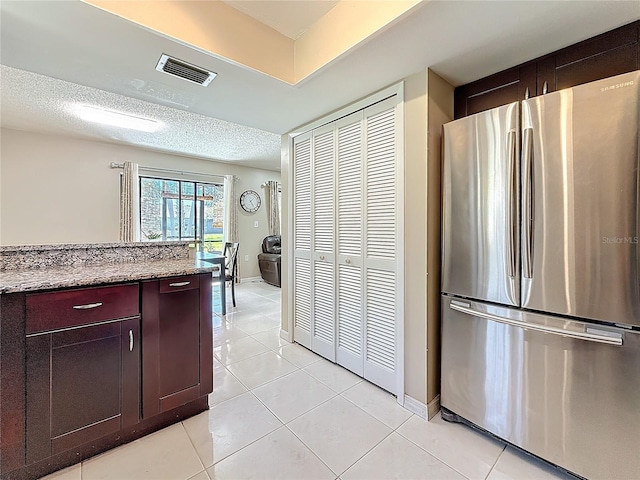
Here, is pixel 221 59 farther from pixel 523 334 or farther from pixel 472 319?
pixel 523 334

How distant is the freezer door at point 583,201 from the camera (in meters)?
1.17

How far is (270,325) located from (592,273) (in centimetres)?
307

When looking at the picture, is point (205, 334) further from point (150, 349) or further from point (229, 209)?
point (229, 209)

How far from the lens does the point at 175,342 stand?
5.72 feet

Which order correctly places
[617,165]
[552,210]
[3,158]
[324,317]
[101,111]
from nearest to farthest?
[617,165] → [552,210] → [324,317] → [101,111] → [3,158]

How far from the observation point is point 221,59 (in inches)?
64.5

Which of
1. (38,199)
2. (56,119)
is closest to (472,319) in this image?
(56,119)

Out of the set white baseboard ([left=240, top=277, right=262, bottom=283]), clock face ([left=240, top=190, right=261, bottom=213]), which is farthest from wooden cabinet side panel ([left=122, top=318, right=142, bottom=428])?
clock face ([left=240, top=190, right=261, bottom=213])

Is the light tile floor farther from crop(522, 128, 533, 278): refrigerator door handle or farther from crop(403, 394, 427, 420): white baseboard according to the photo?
crop(522, 128, 533, 278): refrigerator door handle

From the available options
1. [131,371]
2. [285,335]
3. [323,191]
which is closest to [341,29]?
[323,191]

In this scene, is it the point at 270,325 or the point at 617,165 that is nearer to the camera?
the point at 617,165

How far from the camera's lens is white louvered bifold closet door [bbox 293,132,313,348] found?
2711mm

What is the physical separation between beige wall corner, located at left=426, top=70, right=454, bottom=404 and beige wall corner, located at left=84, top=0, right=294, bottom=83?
0.98 metres

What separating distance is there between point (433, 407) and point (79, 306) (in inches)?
83.5
